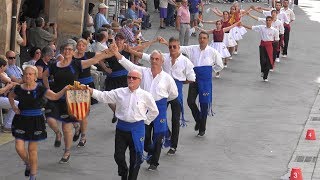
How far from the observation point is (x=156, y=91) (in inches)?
582

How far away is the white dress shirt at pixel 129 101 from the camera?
1344 centimetres

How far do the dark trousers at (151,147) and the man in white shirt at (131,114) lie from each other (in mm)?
1279

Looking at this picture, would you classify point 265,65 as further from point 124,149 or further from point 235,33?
point 124,149

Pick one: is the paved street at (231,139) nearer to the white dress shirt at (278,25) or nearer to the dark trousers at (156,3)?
the white dress shirt at (278,25)

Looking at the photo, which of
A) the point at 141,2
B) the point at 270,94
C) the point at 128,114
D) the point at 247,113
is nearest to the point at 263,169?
the point at 128,114

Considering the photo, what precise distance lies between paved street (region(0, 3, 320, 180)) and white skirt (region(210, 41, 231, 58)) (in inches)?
18.8

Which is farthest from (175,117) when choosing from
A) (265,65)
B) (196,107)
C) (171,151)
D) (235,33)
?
(235,33)

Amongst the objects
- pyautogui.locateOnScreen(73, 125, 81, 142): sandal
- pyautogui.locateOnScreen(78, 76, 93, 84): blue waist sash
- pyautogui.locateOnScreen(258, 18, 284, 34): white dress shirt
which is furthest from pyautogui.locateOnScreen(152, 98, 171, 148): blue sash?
pyautogui.locateOnScreen(258, 18, 284, 34): white dress shirt

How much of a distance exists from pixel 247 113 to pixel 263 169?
5081 mm

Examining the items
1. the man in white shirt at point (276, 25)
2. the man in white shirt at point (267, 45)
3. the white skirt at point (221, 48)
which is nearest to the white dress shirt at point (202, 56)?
the man in white shirt at point (267, 45)

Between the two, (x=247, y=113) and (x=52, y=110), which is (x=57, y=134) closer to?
(x=52, y=110)

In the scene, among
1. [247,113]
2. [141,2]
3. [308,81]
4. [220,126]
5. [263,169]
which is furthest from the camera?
[141,2]

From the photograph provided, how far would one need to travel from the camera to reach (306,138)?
18125 millimetres

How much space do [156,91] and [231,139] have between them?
3.57 metres
